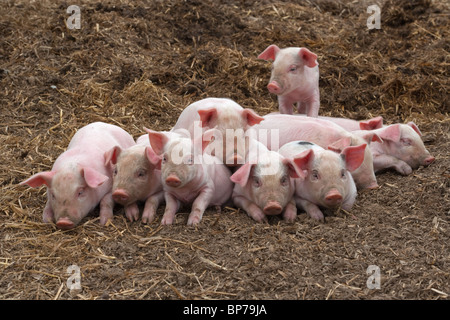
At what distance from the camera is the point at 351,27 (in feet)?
29.6

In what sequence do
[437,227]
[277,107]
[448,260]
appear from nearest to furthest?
[448,260], [437,227], [277,107]

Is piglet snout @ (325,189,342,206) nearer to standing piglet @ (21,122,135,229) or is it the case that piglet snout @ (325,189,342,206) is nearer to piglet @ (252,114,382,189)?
piglet @ (252,114,382,189)

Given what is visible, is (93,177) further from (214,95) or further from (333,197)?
(214,95)

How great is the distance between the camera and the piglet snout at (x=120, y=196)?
14.8 feet

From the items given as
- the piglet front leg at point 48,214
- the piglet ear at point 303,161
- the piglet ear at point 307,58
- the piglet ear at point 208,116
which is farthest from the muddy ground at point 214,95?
the piglet ear at point 307,58

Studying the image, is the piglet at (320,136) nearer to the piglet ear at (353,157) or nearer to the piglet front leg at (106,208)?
the piglet ear at (353,157)

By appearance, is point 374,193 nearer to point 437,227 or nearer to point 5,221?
point 437,227

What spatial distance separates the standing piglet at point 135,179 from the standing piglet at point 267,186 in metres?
0.67

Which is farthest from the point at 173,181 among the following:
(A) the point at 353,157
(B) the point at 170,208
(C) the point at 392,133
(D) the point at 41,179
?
(C) the point at 392,133

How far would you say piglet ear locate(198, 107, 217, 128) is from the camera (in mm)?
4914

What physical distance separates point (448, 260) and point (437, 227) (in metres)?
0.48

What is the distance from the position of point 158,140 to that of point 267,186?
93 cm

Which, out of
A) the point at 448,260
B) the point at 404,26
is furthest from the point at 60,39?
the point at 448,260

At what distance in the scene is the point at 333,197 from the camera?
4406mm
